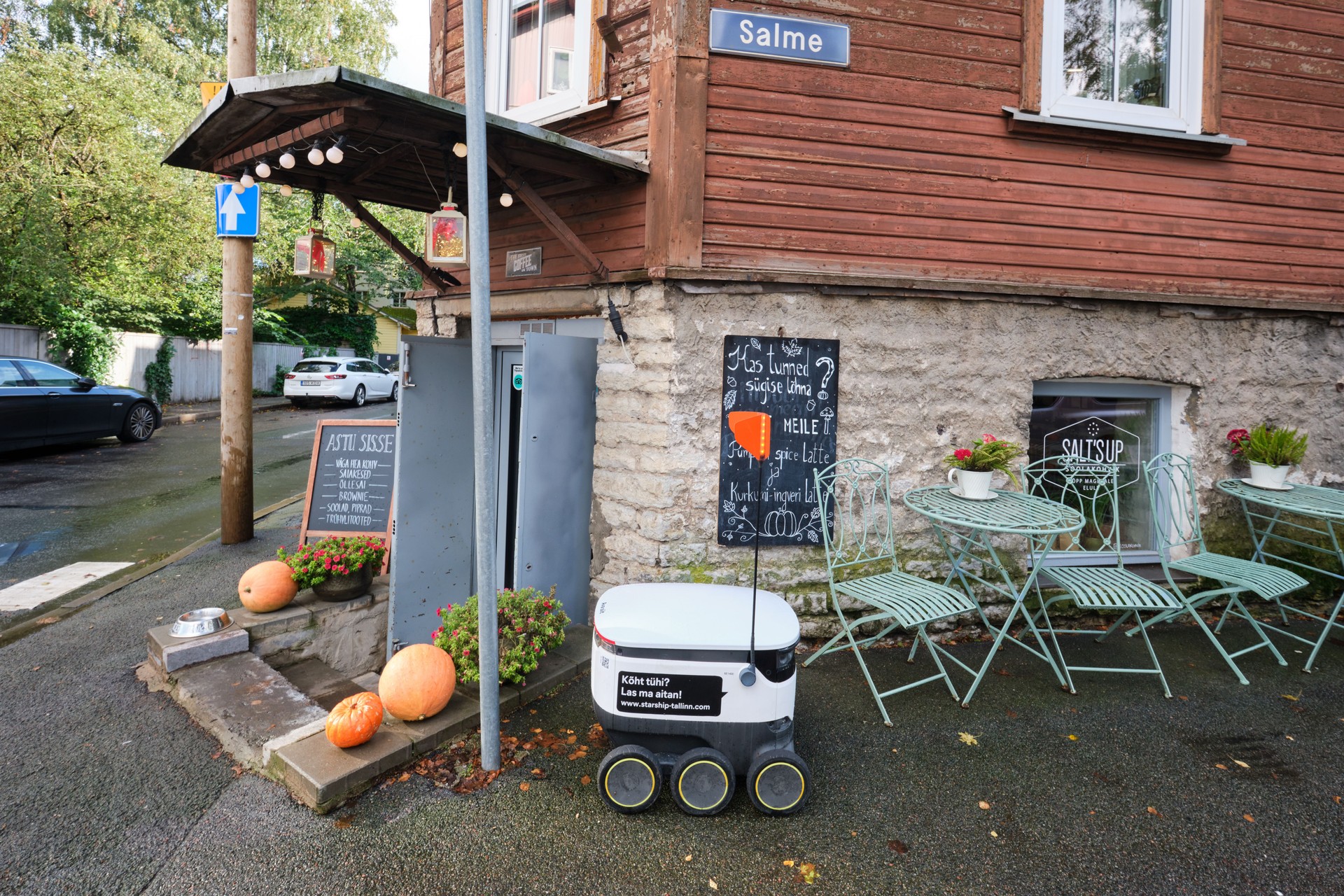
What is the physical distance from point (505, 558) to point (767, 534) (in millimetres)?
2190

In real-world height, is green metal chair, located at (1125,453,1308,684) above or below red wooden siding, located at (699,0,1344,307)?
below

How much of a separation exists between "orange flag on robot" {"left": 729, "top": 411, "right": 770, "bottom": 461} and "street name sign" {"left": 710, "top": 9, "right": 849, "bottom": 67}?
118 inches

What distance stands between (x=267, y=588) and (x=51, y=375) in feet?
32.5

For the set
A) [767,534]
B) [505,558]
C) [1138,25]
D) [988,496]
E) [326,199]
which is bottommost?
[505,558]

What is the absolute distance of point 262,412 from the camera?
61.1 feet

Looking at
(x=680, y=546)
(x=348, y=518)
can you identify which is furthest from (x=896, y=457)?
(x=348, y=518)

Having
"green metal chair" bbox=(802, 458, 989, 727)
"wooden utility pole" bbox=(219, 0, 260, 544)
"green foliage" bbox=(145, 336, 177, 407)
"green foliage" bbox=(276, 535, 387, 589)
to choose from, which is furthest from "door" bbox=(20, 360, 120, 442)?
"green metal chair" bbox=(802, 458, 989, 727)

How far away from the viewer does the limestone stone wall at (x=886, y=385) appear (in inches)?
181

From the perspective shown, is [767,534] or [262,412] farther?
[262,412]

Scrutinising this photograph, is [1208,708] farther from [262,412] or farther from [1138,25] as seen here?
[262,412]

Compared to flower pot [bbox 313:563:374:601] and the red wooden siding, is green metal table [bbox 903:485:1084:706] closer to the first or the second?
the red wooden siding

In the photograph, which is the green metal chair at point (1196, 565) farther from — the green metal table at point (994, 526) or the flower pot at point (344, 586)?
the flower pot at point (344, 586)

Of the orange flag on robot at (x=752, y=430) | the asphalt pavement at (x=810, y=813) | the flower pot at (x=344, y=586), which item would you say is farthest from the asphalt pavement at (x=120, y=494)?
the orange flag on robot at (x=752, y=430)

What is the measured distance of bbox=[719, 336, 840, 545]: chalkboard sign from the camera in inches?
183
